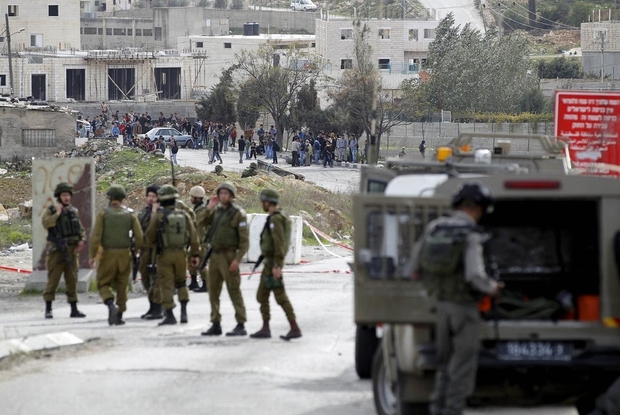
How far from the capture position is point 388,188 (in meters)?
9.03

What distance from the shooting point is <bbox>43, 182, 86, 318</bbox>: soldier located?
15359 mm

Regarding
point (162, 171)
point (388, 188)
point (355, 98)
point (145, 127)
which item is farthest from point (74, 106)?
point (388, 188)

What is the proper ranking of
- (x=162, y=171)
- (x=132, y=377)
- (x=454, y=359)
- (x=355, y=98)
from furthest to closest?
1. (x=355, y=98)
2. (x=162, y=171)
3. (x=132, y=377)
4. (x=454, y=359)

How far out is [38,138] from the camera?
6238 centimetres

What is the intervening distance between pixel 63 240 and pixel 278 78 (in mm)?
62373

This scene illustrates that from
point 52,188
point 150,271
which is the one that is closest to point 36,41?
point 52,188

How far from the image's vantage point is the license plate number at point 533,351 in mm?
7777

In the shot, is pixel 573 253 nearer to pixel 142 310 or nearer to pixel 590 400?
pixel 590 400

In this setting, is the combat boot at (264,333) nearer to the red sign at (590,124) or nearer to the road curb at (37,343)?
the road curb at (37,343)

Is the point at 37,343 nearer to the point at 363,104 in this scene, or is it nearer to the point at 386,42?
the point at 363,104

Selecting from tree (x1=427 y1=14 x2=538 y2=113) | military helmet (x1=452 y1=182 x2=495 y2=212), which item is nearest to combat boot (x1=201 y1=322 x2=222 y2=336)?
military helmet (x1=452 y1=182 x2=495 y2=212)

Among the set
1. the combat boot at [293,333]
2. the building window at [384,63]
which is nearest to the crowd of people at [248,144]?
the building window at [384,63]

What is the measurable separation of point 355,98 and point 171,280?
195 ft

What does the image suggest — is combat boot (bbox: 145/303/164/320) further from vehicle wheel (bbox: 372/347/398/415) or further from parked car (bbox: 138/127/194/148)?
parked car (bbox: 138/127/194/148)
